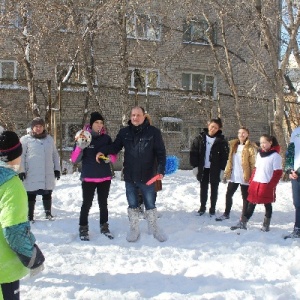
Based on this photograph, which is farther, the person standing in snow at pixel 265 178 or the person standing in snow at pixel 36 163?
the person standing in snow at pixel 36 163

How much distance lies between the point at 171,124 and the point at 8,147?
47.7 feet

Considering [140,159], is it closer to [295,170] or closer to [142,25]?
[295,170]

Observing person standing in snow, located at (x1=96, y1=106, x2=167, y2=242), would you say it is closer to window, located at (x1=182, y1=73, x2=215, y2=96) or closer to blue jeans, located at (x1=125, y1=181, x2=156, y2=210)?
blue jeans, located at (x1=125, y1=181, x2=156, y2=210)

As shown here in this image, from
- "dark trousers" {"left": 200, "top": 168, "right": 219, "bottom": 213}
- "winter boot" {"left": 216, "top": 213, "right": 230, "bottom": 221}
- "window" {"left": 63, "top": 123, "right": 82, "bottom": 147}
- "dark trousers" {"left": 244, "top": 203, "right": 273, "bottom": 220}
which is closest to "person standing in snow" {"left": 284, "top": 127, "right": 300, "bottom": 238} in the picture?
"dark trousers" {"left": 244, "top": 203, "right": 273, "bottom": 220}

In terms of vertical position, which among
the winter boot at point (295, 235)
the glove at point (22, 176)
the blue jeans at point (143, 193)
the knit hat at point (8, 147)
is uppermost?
the knit hat at point (8, 147)

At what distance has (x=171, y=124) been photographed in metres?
17.2

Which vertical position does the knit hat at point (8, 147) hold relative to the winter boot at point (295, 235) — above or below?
above

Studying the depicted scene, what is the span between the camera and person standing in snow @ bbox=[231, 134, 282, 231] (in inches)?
242

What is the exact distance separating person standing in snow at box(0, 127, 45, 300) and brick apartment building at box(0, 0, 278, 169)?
910 cm

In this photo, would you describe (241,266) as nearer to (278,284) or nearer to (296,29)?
(278,284)

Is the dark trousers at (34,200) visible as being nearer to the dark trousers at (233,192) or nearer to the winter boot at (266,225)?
the dark trousers at (233,192)

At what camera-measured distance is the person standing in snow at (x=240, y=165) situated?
6750mm

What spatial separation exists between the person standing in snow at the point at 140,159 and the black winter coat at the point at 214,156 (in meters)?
1.68

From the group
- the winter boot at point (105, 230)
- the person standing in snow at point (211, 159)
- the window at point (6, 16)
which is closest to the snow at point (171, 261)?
the winter boot at point (105, 230)
